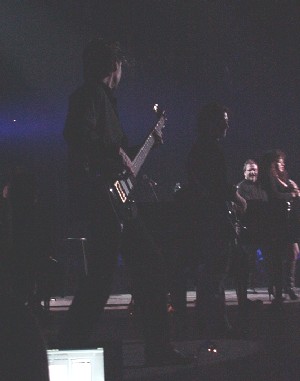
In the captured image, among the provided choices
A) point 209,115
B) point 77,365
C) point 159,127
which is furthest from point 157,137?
point 77,365

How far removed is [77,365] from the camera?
311 cm

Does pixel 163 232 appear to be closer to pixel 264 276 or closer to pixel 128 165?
pixel 128 165

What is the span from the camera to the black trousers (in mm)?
3805

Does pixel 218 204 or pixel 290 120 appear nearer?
pixel 218 204

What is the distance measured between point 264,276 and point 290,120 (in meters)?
2.64

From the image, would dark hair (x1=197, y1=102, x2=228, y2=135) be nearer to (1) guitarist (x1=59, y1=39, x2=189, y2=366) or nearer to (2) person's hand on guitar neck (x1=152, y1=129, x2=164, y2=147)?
(2) person's hand on guitar neck (x1=152, y1=129, x2=164, y2=147)

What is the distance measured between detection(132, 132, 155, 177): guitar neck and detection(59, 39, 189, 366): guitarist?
0.34ft

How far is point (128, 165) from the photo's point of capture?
403 centimetres

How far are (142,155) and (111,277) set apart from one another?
76 cm

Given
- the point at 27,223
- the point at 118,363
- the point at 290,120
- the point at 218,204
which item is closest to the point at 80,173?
the point at 118,363

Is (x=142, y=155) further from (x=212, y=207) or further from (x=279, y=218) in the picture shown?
(x=279, y=218)

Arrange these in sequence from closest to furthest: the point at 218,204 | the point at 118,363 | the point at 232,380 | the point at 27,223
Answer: the point at 118,363 < the point at 232,380 < the point at 218,204 < the point at 27,223

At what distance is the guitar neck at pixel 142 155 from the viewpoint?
4195 millimetres

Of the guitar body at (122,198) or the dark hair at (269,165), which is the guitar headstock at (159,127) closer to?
the guitar body at (122,198)
